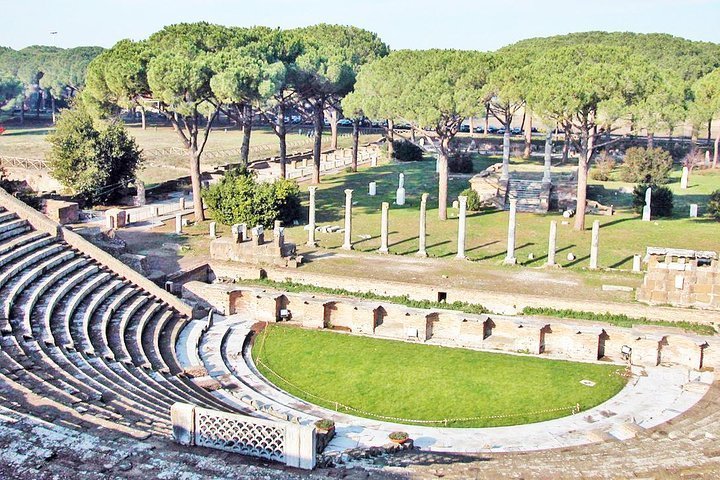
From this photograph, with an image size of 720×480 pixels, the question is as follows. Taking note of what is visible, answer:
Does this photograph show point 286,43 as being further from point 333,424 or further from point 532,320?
point 333,424

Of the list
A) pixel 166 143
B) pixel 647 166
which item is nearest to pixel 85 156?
pixel 166 143

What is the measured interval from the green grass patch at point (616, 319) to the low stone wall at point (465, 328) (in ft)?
2.26

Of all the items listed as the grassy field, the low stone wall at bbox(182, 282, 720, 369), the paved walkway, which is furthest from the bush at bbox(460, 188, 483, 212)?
the paved walkway

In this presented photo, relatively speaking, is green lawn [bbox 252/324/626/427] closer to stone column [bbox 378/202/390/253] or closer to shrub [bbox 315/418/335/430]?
shrub [bbox 315/418/335/430]

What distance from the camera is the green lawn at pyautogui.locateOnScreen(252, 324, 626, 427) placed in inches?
804

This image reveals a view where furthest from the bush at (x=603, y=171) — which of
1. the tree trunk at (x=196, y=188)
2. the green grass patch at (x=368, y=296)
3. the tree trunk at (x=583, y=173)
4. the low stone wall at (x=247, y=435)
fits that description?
the low stone wall at (x=247, y=435)

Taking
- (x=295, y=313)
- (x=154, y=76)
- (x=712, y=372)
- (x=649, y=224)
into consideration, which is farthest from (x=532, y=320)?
(x=154, y=76)

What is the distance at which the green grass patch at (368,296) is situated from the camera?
87.9 ft

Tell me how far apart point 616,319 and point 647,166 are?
1163 inches

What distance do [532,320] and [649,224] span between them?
17739 mm

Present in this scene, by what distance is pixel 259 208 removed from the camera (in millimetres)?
36250

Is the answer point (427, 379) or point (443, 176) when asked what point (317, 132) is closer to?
point (443, 176)

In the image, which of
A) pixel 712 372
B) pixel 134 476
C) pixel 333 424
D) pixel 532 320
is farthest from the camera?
pixel 532 320

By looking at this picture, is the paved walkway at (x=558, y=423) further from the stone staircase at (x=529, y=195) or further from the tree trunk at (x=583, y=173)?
the stone staircase at (x=529, y=195)
